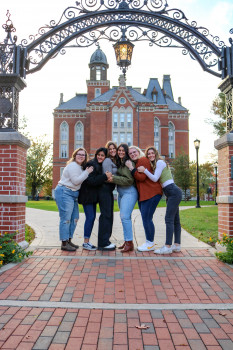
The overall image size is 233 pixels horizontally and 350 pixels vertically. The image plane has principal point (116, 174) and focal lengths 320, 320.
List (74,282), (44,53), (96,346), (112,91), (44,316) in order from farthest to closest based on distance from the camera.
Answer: (112,91) → (44,53) → (74,282) → (44,316) → (96,346)

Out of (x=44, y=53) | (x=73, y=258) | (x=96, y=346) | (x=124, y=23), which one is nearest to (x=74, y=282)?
(x=73, y=258)

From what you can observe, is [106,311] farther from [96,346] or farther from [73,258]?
[73,258]

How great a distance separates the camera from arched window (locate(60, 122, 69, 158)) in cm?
5247

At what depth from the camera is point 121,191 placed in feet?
21.1

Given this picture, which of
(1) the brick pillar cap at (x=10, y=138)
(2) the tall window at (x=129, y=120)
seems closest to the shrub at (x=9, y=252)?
(1) the brick pillar cap at (x=10, y=138)

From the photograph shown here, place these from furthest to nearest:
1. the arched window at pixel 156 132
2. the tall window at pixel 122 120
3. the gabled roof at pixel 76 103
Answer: the gabled roof at pixel 76 103, the arched window at pixel 156 132, the tall window at pixel 122 120

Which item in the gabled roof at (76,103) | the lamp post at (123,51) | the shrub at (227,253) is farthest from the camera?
the gabled roof at (76,103)

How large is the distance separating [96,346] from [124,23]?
6.28m

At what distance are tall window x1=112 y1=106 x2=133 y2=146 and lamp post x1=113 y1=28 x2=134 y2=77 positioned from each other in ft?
135

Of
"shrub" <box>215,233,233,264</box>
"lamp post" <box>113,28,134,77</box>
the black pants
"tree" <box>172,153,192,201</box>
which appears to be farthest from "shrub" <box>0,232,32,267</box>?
"tree" <box>172,153,192,201</box>

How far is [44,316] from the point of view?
10.9ft

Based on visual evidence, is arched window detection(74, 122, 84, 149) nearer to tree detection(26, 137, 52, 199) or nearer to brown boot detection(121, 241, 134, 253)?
tree detection(26, 137, 52, 199)

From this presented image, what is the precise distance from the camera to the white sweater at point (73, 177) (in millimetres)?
6195

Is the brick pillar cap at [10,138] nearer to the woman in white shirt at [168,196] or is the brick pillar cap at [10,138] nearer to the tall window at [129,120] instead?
the woman in white shirt at [168,196]
